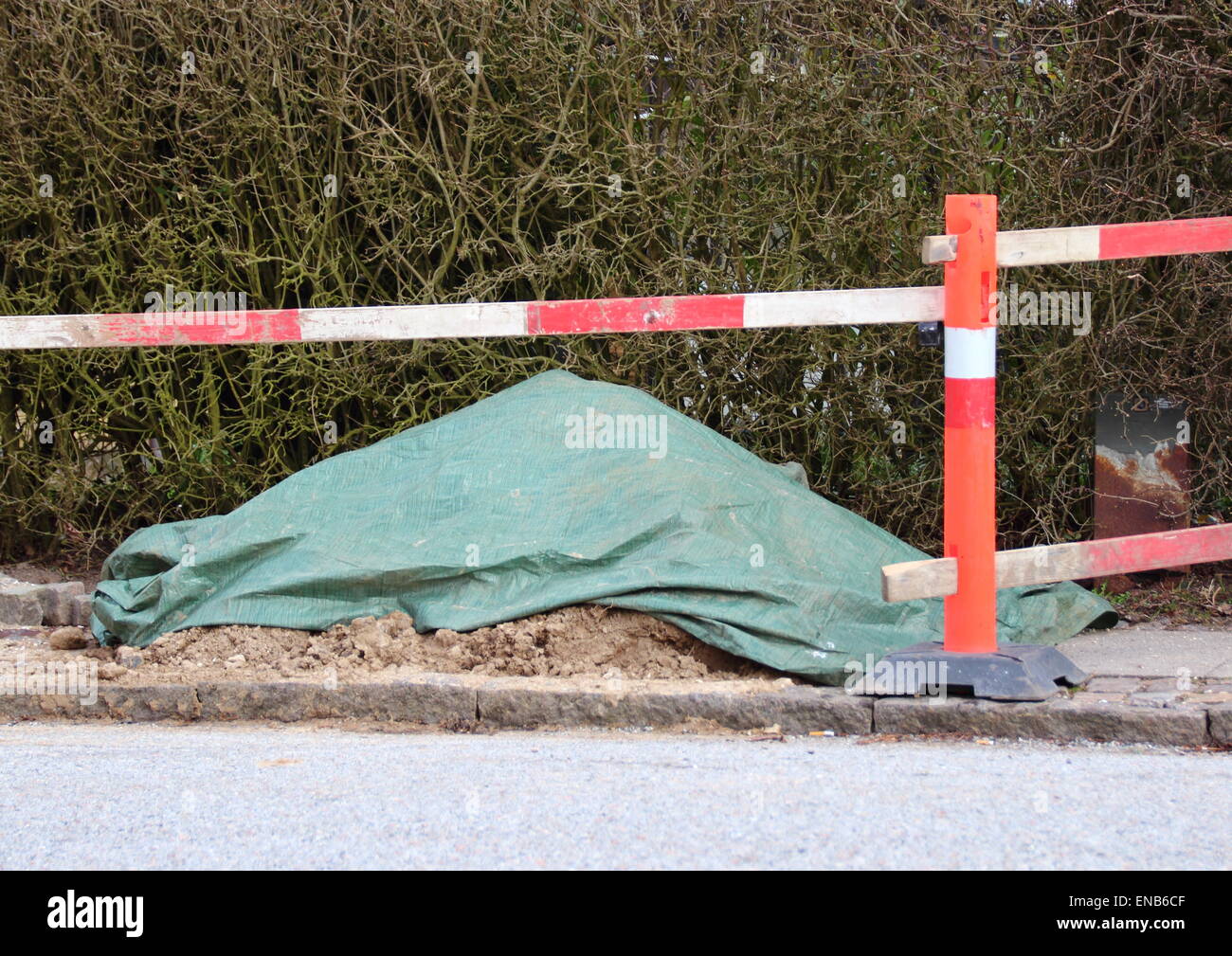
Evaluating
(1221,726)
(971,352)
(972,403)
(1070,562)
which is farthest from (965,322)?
(1221,726)

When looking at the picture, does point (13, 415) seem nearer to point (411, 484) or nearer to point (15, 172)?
point (15, 172)

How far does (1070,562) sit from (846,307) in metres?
1.06

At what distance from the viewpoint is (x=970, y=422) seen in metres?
3.93

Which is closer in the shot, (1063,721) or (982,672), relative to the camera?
(1063,721)

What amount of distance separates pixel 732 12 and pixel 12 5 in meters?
3.44

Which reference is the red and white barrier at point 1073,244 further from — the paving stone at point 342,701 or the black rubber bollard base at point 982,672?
the paving stone at point 342,701

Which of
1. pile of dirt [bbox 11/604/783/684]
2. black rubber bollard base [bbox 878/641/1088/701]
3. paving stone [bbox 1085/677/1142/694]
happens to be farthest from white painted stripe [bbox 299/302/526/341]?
paving stone [bbox 1085/677/1142/694]

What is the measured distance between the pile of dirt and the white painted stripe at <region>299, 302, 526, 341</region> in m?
0.99

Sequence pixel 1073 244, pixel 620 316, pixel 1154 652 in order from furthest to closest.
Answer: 1. pixel 1154 652
2. pixel 620 316
3. pixel 1073 244

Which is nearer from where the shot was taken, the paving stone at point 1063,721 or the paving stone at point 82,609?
the paving stone at point 1063,721

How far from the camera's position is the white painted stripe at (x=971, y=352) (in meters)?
3.90

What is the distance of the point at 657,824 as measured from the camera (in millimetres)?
2920

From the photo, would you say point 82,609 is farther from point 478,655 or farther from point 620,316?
point 620,316

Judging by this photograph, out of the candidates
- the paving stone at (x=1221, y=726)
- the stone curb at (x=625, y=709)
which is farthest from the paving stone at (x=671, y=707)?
the paving stone at (x=1221, y=726)
